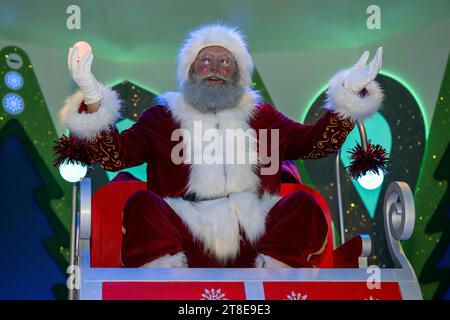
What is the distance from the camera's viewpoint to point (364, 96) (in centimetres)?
285

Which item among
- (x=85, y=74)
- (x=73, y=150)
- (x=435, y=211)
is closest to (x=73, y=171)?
(x=73, y=150)

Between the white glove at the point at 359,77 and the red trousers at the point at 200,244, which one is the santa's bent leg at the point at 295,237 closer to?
the red trousers at the point at 200,244

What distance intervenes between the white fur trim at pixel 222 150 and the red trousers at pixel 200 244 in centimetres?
20

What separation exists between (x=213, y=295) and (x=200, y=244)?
0.39 metres

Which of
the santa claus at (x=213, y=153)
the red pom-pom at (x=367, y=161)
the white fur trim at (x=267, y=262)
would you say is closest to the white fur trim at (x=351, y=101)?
the santa claus at (x=213, y=153)

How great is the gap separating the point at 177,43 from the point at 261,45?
1.68 ft

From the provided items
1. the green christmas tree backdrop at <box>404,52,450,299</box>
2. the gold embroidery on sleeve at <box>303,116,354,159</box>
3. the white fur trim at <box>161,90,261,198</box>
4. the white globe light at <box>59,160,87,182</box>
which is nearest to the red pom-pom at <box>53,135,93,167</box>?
the white globe light at <box>59,160,87,182</box>

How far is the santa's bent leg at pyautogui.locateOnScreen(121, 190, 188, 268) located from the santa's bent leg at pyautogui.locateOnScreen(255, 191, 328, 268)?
0.30 meters

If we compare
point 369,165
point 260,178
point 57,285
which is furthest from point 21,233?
point 369,165

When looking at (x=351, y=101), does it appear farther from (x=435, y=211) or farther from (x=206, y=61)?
(x=435, y=211)

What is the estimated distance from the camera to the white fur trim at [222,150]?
288 centimetres

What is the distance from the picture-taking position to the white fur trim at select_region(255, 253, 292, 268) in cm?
258

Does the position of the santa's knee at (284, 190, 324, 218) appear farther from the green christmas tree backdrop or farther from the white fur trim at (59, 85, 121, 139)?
the green christmas tree backdrop

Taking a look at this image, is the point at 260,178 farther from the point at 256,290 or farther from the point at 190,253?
the point at 256,290
